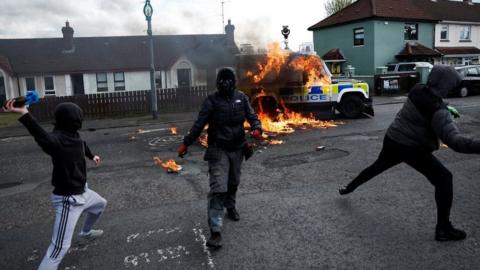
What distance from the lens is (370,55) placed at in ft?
102

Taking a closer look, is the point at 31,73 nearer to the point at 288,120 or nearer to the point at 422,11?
the point at 288,120

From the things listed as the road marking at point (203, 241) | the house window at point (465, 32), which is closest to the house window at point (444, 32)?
the house window at point (465, 32)

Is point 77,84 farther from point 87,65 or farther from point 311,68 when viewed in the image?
point 311,68

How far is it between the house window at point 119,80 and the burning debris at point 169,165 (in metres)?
25.0

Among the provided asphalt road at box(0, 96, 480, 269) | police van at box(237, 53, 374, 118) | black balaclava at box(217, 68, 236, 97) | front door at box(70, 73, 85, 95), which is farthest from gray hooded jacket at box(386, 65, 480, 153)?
front door at box(70, 73, 85, 95)

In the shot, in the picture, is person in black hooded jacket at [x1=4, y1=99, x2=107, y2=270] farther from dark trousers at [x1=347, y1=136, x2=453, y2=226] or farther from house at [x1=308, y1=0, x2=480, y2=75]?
house at [x1=308, y1=0, x2=480, y2=75]

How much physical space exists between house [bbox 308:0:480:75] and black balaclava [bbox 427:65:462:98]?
95.0ft

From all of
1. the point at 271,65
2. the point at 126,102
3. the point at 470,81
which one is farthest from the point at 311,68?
the point at 470,81

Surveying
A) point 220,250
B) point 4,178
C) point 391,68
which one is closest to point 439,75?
point 220,250

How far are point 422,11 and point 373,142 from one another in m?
30.2

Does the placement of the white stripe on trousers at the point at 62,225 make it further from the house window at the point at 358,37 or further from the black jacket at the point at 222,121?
the house window at the point at 358,37

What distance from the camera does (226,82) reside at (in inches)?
159

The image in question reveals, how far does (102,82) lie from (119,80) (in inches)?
52.1

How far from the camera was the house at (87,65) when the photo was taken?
97.5ft
